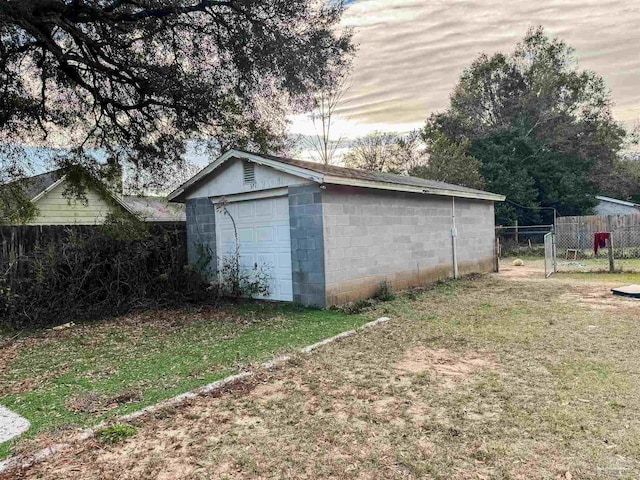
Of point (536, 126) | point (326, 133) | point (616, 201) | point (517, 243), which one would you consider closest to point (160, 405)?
point (517, 243)

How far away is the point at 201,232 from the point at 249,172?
7.01ft

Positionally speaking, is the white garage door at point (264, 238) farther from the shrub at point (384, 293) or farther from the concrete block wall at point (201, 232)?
the shrub at point (384, 293)

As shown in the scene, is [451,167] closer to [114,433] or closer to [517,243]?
[517,243]

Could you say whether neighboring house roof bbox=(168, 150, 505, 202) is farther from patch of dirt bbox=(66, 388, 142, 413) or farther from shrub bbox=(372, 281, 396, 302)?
patch of dirt bbox=(66, 388, 142, 413)

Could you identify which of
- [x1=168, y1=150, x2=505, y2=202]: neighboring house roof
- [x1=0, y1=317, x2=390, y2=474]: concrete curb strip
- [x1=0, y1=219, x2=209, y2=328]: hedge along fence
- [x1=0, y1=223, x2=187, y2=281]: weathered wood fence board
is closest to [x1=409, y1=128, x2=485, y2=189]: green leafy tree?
[x1=168, y1=150, x2=505, y2=202]: neighboring house roof

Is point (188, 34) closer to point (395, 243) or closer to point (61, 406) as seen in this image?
point (395, 243)

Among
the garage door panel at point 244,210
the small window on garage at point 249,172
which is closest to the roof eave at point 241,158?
the small window on garage at point 249,172

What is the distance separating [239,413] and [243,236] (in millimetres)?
6019

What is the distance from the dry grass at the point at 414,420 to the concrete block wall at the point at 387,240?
8.56 feet

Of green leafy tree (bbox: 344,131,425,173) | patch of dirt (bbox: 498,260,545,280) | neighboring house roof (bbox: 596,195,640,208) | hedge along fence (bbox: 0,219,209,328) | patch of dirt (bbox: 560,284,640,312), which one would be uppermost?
green leafy tree (bbox: 344,131,425,173)

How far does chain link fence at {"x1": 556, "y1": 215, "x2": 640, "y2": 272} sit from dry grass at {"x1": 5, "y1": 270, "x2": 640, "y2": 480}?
10.6 meters

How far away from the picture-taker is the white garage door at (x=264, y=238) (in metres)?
8.38

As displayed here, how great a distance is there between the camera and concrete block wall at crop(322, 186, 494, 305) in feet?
25.8

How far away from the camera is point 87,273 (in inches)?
299
